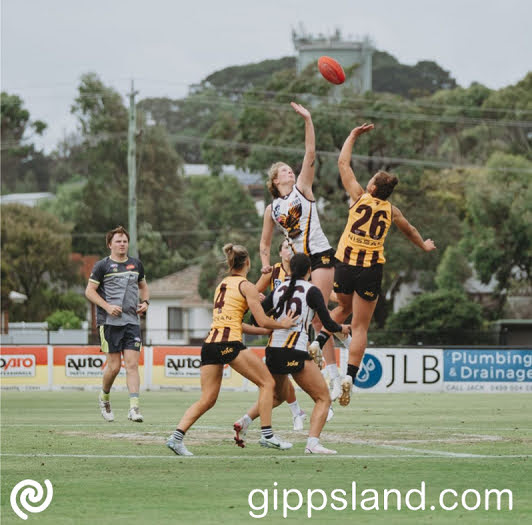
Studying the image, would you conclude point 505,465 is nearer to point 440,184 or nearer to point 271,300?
point 271,300

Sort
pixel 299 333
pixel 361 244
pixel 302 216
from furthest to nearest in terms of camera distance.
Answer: pixel 302 216 < pixel 361 244 < pixel 299 333

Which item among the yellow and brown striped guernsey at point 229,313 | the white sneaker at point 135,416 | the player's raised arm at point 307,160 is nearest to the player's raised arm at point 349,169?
the player's raised arm at point 307,160

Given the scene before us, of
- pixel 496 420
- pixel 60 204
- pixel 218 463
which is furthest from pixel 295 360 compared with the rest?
pixel 60 204

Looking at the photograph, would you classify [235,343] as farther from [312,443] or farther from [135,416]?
[135,416]

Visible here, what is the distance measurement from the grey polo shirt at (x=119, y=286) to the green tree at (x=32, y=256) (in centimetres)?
4725

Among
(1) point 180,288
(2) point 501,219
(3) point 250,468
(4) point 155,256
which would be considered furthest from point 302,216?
(4) point 155,256

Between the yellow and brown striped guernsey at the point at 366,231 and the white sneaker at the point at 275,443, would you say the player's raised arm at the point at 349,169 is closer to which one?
the yellow and brown striped guernsey at the point at 366,231

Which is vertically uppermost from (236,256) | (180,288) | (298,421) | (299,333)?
(236,256)

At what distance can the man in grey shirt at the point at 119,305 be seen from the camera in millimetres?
13781

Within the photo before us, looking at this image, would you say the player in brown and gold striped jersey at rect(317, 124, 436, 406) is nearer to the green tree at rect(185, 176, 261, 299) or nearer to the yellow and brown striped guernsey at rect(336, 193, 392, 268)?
the yellow and brown striped guernsey at rect(336, 193, 392, 268)

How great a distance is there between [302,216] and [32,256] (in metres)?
50.7

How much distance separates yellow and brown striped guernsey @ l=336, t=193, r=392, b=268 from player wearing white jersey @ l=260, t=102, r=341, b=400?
38 centimetres

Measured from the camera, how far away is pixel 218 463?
930 centimetres

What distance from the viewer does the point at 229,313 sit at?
1024 cm
